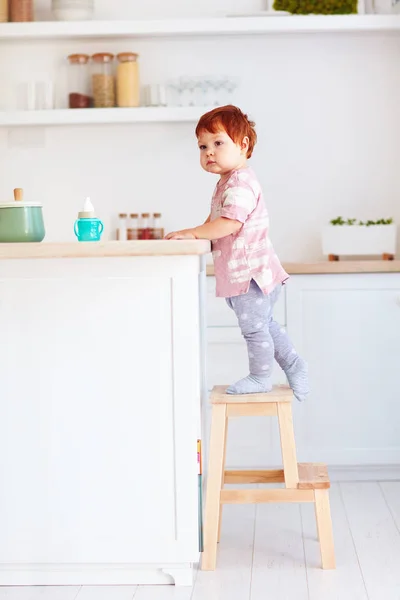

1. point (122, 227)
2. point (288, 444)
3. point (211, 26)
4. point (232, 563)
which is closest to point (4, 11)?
point (211, 26)

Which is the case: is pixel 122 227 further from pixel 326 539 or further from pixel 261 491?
pixel 326 539

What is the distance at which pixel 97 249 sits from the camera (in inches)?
90.8

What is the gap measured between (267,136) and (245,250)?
1851 mm

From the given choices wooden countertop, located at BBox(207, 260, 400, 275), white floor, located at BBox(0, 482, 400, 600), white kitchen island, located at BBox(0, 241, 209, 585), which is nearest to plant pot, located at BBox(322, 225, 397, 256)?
wooden countertop, located at BBox(207, 260, 400, 275)

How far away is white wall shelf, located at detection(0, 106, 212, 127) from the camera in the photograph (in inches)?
162

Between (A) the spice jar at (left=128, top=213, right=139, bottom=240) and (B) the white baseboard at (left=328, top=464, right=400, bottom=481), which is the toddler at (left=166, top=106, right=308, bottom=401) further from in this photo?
(A) the spice jar at (left=128, top=213, right=139, bottom=240)

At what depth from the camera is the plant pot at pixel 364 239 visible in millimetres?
3930

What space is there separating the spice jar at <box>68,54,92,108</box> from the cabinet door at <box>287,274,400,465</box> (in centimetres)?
135

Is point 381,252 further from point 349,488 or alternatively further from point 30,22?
point 30,22

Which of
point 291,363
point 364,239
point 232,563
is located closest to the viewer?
point 232,563

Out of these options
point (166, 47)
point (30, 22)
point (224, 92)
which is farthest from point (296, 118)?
point (30, 22)

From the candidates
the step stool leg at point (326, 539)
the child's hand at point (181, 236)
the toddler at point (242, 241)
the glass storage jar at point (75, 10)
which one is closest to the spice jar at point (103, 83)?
the glass storage jar at point (75, 10)

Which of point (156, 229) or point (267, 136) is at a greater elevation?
point (267, 136)

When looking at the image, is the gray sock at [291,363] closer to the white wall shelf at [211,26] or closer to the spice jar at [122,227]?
the spice jar at [122,227]
